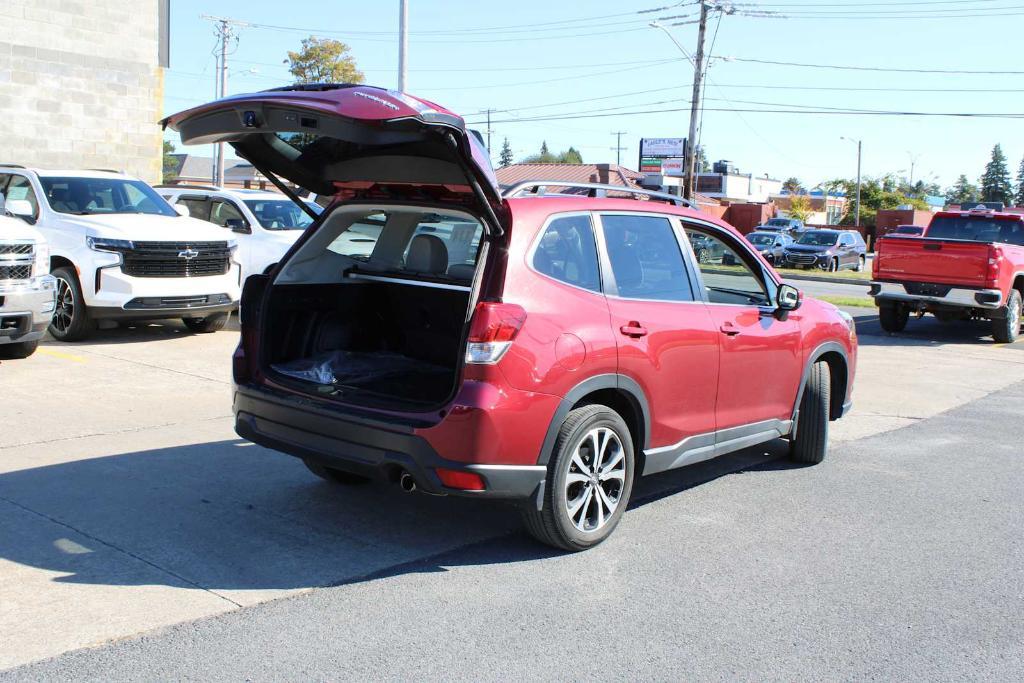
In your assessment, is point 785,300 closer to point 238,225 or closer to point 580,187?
point 580,187

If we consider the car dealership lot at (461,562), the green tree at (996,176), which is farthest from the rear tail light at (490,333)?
the green tree at (996,176)

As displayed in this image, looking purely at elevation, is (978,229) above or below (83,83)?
below

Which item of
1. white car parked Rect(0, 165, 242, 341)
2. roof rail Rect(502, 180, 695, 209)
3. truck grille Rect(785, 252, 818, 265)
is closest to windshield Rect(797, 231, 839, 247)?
truck grille Rect(785, 252, 818, 265)

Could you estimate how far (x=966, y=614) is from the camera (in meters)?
4.60

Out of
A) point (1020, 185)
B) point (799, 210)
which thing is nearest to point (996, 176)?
point (1020, 185)

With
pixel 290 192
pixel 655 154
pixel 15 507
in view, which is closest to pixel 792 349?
pixel 290 192

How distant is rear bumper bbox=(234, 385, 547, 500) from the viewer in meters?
4.69

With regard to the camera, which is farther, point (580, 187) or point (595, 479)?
point (580, 187)

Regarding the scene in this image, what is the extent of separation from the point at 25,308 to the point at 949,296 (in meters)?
12.6

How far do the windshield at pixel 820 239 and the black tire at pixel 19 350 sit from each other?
33777mm

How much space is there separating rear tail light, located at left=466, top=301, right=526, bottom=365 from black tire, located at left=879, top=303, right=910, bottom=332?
1323cm

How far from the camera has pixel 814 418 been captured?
7.17 metres

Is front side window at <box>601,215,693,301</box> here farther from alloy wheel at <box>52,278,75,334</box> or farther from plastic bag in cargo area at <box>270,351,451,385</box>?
alloy wheel at <box>52,278,75,334</box>

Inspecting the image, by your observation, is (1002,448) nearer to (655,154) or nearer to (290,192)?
(290,192)
